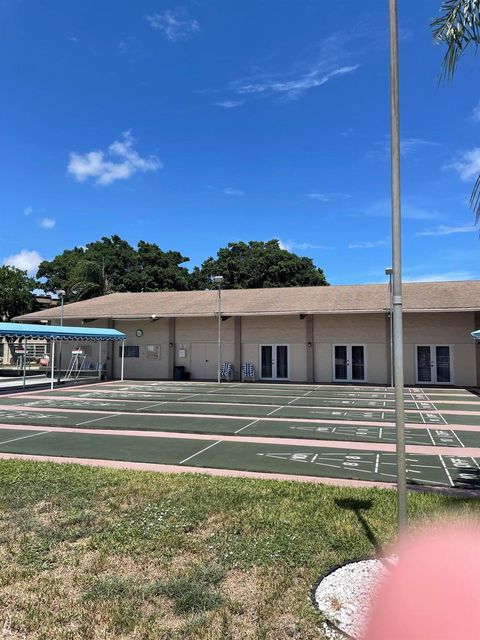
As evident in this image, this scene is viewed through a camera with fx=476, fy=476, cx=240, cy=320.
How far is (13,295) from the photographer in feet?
149

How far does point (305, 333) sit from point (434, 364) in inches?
256

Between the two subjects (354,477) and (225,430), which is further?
(225,430)

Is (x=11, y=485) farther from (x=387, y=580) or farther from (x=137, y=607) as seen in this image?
(x=387, y=580)

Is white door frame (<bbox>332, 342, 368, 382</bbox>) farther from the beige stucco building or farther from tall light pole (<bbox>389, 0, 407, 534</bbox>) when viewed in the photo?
tall light pole (<bbox>389, 0, 407, 534</bbox>)

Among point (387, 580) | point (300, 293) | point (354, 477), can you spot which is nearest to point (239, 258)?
point (300, 293)

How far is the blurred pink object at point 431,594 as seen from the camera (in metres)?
3.09

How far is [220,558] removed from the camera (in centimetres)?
438

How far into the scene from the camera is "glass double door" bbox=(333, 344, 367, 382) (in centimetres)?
2442

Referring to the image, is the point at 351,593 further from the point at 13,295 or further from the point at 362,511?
the point at 13,295

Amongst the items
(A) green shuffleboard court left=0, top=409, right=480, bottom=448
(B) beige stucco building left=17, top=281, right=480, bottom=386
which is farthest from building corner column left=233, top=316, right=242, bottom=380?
(A) green shuffleboard court left=0, top=409, right=480, bottom=448

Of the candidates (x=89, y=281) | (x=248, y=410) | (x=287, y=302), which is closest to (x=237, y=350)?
(x=287, y=302)

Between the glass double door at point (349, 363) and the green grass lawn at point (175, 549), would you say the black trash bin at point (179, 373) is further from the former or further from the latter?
the green grass lawn at point (175, 549)

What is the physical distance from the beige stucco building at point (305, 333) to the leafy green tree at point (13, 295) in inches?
672

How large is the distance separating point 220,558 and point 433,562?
6.11 feet
